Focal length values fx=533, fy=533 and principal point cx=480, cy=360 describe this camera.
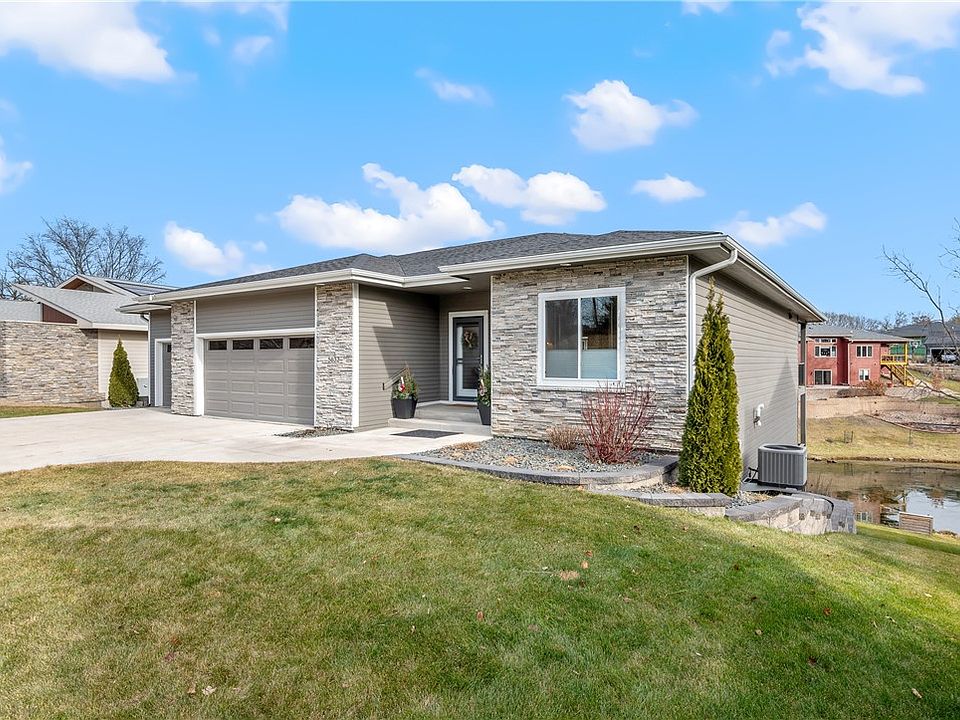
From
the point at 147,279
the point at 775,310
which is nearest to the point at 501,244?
the point at 775,310

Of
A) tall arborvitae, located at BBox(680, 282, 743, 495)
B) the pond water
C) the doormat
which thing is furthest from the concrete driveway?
the pond water

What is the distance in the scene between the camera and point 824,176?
1769 centimetres

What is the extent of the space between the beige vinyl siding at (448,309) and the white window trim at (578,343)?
10.1ft

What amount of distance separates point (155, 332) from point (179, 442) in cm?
961

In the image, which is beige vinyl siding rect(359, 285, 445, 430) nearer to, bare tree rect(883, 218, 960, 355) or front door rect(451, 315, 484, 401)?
front door rect(451, 315, 484, 401)

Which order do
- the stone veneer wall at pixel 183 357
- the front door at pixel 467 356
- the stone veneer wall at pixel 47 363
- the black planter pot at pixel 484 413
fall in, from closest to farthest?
the black planter pot at pixel 484 413
the front door at pixel 467 356
the stone veneer wall at pixel 183 357
the stone veneer wall at pixel 47 363

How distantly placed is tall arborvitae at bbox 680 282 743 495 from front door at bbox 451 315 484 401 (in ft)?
20.0

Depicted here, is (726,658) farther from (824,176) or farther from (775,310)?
(824,176)

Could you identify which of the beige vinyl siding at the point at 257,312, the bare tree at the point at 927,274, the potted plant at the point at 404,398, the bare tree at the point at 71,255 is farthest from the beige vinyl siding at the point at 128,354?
the bare tree at the point at 927,274

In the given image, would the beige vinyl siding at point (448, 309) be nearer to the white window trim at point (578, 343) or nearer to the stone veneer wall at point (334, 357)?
the stone veneer wall at point (334, 357)

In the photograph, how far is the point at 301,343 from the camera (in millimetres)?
11672

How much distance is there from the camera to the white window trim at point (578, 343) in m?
8.07

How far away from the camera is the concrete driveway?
25.4ft

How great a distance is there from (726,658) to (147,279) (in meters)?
43.9
